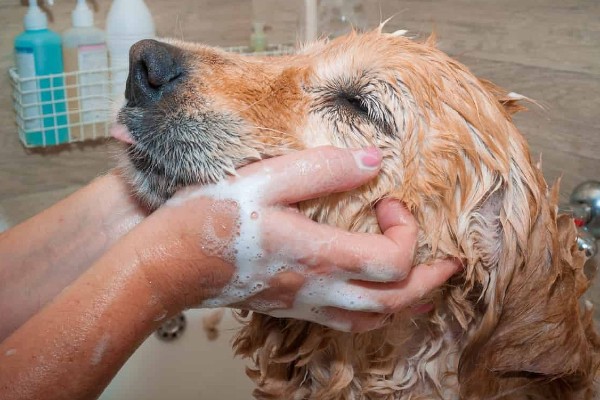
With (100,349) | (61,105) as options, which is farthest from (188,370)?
(100,349)

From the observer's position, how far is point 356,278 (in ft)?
2.84

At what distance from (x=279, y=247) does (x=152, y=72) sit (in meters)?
0.29

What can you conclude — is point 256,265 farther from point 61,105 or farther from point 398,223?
point 61,105

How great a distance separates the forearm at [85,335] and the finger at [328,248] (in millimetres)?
170

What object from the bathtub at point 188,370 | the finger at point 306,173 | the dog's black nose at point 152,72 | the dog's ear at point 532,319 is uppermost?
the dog's black nose at point 152,72

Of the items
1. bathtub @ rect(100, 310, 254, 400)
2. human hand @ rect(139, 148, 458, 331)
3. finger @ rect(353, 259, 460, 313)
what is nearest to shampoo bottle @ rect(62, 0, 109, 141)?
bathtub @ rect(100, 310, 254, 400)

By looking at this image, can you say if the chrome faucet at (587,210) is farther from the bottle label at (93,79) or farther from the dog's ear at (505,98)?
the bottle label at (93,79)

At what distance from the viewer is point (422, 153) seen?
0.95m

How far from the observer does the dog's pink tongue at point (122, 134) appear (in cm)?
91

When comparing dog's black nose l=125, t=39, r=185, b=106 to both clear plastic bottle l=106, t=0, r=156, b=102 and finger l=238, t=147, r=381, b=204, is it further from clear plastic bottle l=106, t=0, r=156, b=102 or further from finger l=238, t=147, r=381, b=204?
clear plastic bottle l=106, t=0, r=156, b=102

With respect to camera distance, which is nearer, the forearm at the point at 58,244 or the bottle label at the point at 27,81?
the forearm at the point at 58,244

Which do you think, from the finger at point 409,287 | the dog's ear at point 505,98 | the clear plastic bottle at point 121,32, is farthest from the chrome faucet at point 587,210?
the clear plastic bottle at point 121,32

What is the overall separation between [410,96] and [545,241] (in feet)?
0.95

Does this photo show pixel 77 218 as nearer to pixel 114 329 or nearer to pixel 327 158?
pixel 114 329
